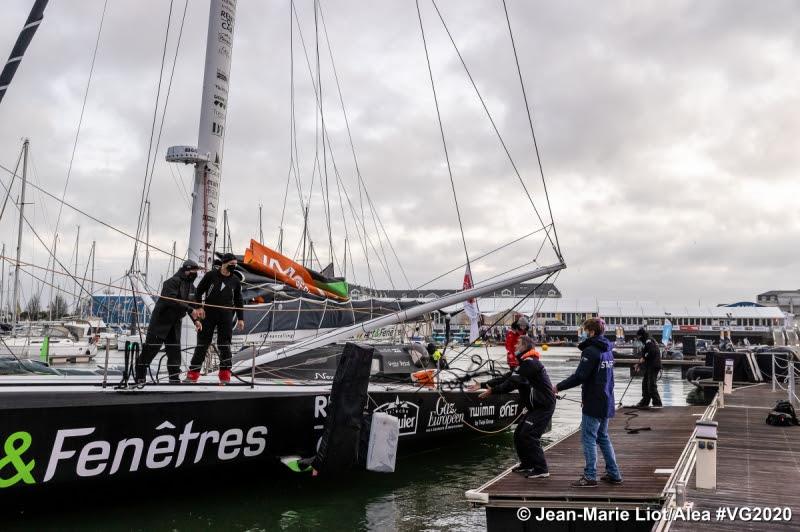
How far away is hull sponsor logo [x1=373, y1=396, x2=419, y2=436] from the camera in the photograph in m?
10.4

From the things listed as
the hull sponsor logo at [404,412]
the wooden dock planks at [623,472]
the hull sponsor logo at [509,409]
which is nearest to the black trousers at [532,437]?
the wooden dock planks at [623,472]

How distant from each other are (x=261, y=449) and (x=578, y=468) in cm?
400

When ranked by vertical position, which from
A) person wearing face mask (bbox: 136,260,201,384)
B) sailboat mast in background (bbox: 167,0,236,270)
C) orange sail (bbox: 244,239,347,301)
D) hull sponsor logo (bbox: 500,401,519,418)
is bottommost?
hull sponsor logo (bbox: 500,401,519,418)

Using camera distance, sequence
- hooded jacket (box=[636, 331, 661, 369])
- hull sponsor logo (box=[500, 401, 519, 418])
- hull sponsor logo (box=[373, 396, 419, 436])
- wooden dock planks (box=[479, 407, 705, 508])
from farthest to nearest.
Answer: hull sponsor logo (box=[500, 401, 519, 418]) < hooded jacket (box=[636, 331, 661, 369]) < hull sponsor logo (box=[373, 396, 419, 436]) < wooden dock planks (box=[479, 407, 705, 508])

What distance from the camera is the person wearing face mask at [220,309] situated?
30.5 feet

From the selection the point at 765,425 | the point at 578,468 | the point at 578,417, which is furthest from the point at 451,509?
the point at 578,417

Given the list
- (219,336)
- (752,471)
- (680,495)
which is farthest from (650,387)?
(219,336)

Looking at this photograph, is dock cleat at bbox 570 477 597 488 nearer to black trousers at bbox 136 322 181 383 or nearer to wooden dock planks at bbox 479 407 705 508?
wooden dock planks at bbox 479 407 705 508

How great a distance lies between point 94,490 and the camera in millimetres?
7555

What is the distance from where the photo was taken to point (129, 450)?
751 cm

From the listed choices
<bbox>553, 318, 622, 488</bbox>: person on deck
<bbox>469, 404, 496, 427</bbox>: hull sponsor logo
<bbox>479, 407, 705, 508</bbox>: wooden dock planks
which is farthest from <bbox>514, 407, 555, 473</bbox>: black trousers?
<bbox>469, 404, 496, 427</bbox>: hull sponsor logo

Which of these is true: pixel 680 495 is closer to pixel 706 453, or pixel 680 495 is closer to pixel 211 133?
pixel 706 453

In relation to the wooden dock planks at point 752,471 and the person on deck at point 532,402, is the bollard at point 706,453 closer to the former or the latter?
the wooden dock planks at point 752,471

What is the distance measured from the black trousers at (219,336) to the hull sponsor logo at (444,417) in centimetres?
372
